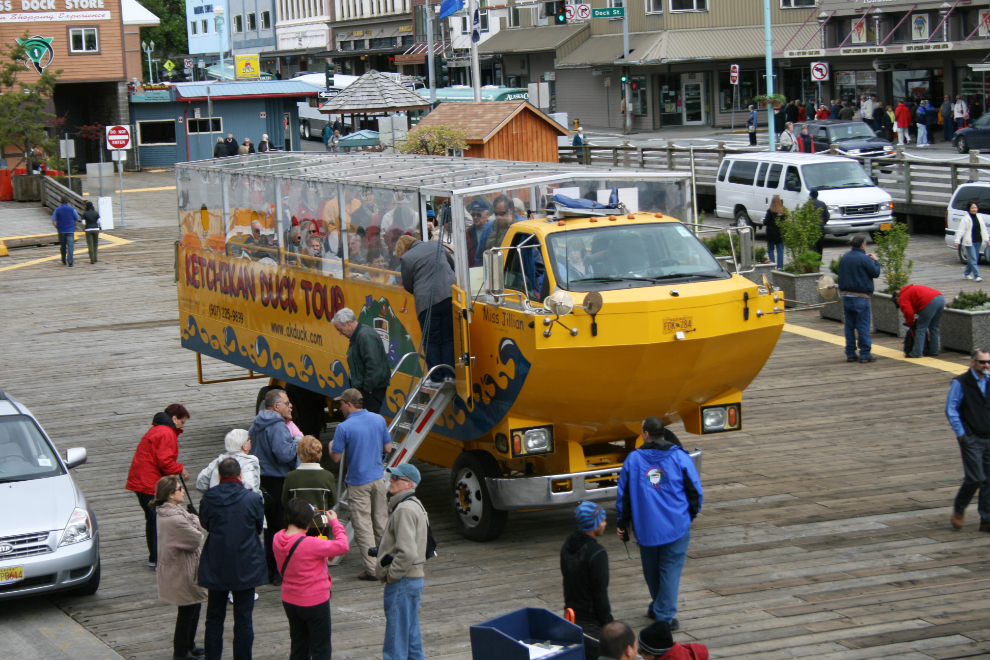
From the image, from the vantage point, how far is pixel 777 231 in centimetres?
2516

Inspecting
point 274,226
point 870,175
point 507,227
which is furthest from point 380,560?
point 870,175

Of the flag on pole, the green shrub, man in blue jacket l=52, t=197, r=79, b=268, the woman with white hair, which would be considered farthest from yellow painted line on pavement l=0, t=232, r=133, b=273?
the woman with white hair

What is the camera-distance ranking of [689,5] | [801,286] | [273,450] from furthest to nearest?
[689,5] < [801,286] < [273,450]

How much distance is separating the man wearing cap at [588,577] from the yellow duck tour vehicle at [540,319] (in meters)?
2.23

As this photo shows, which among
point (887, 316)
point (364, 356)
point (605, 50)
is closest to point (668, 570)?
point (364, 356)

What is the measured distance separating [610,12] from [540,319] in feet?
179

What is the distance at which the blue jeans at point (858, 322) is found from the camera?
18.0 meters

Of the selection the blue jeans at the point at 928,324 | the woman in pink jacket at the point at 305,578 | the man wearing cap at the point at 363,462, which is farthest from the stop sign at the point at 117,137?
the woman in pink jacket at the point at 305,578

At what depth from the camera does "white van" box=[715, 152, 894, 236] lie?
28672 mm

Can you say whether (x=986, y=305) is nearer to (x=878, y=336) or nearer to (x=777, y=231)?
(x=878, y=336)

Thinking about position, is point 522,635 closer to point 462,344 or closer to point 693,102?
point 462,344

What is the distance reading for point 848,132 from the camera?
3950cm

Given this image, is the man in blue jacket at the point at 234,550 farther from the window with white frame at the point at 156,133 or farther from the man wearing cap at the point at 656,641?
the window with white frame at the point at 156,133

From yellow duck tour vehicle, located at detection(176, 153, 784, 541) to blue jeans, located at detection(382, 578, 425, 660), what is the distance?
8.15 ft
